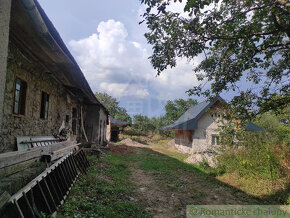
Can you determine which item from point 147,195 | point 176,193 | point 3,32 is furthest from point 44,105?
point 176,193

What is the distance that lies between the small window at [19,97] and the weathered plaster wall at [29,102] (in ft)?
0.34

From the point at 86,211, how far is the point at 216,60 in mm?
4686

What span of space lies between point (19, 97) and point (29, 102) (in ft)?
1.08

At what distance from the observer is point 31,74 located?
464 cm

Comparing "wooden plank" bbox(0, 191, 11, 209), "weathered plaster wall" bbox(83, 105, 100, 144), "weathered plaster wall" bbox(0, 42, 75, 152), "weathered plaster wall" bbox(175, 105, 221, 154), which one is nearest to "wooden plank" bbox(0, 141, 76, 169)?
"wooden plank" bbox(0, 191, 11, 209)

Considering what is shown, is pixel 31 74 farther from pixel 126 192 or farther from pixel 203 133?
pixel 203 133

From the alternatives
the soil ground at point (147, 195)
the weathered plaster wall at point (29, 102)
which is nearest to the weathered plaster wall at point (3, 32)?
the weathered plaster wall at point (29, 102)

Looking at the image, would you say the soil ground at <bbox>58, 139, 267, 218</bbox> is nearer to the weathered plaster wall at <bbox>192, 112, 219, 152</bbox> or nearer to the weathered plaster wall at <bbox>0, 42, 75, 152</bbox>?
the weathered plaster wall at <bbox>0, 42, 75, 152</bbox>

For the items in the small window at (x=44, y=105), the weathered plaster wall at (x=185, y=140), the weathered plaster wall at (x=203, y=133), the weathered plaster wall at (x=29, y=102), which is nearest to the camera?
Answer: the weathered plaster wall at (x=29, y=102)

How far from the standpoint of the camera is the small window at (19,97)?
4139mm

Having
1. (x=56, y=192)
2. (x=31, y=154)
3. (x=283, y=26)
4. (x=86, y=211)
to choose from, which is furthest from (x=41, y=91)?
(x=283, y=26)

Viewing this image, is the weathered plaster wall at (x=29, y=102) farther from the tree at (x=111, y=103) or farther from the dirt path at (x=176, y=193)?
the tree at (x=111, y=103)

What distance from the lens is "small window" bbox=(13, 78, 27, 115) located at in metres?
4.14

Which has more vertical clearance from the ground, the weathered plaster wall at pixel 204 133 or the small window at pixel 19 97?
the small window at pixel 19 97
